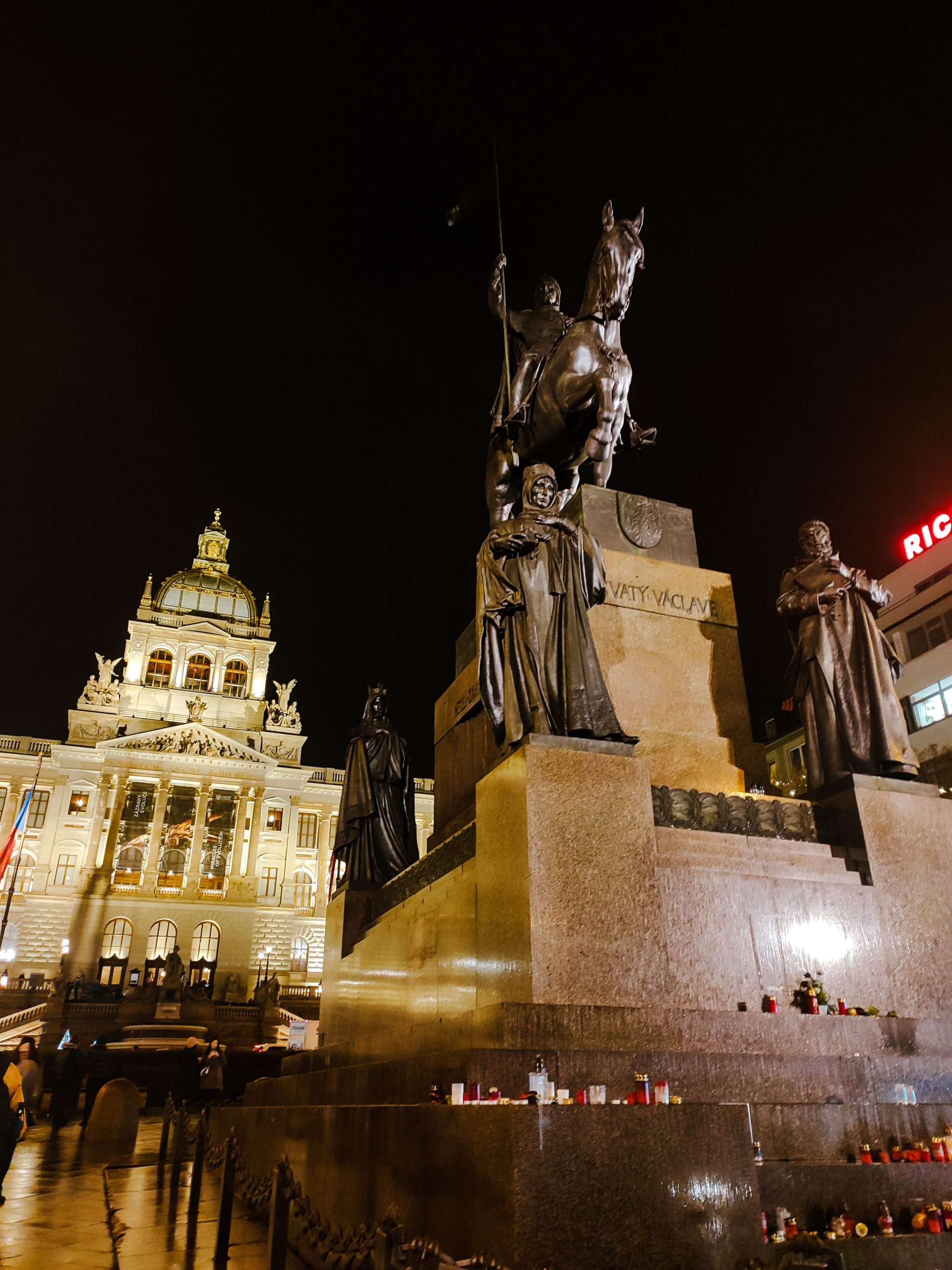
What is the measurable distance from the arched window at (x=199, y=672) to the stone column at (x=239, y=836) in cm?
896

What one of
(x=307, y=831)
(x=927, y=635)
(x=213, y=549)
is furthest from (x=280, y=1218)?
(x=213, y=549)

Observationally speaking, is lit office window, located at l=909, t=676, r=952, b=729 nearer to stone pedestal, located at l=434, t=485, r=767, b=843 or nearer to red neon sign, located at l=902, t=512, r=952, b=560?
red neon sign, located at l=902, t=512, r=952, b=560

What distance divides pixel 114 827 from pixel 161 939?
7222 millimetres

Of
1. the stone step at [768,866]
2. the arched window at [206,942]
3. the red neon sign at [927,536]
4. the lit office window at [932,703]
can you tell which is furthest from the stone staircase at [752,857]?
the arched window at [206,942]

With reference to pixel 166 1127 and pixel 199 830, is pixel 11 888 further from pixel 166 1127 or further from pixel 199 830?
pixel 199 830

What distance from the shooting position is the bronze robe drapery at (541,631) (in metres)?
5.73

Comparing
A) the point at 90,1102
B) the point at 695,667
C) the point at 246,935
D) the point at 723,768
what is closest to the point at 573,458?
the point at 695,667

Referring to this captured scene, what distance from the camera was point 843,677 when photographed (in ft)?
22.6

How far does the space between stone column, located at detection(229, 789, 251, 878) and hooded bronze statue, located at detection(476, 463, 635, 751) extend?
169 ft

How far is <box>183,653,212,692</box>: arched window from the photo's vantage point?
60531mm

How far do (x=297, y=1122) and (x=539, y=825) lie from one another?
2968 mm

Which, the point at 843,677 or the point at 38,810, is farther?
the point at 38,810

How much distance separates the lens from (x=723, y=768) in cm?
692

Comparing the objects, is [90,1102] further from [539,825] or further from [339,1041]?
[539,825]
